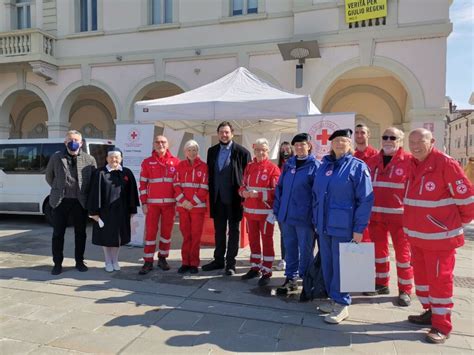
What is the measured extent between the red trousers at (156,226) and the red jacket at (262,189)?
122 centimetres

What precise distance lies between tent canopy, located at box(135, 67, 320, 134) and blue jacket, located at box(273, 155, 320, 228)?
1.67 metres

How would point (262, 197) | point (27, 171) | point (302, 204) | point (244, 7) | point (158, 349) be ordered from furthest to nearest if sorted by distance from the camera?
1. point (244, 7)
2. point (27, 171)
3. point (262, 197)
4. point (302, 204)
5. point (158, 349)

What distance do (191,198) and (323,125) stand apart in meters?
2.18

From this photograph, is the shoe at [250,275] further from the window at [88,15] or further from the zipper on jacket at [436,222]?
the window at [88,15]

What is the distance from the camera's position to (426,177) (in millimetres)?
3381

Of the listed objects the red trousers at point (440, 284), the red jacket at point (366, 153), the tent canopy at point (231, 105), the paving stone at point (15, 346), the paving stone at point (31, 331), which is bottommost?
the paving stone at point (15, 346)

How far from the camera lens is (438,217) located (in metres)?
3.31

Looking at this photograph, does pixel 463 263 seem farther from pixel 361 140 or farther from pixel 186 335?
pixel 186 335

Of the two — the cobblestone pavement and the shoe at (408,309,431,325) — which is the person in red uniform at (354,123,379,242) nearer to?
the cobblestone pavement

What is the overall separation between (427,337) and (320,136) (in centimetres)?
299

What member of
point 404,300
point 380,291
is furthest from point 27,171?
point 404,300

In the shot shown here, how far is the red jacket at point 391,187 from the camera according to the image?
4.20 m

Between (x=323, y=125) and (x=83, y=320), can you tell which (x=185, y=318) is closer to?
(x=83, y=320)

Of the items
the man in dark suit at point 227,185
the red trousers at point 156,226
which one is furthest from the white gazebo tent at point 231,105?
the red trousers at point 156,226
